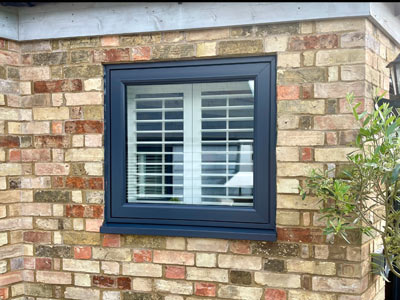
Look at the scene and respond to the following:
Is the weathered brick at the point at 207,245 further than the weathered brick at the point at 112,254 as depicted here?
No

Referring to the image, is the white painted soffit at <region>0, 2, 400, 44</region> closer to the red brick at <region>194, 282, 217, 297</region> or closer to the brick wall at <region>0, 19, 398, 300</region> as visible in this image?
the brick wall at <region>0, 19, 398, 300</region>

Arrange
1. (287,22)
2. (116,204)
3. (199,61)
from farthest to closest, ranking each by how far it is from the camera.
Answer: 1. (116,204)
2. (199,61)
3. (287,22)

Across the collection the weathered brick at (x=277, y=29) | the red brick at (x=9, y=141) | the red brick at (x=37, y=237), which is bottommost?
the red brick at (x=37, y=237)

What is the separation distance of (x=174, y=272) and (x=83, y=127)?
1.14m

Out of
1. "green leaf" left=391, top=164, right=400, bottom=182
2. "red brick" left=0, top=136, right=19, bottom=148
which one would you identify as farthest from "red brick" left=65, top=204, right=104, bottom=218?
"green leaf" left=391, top=164, right=400, bottom=182

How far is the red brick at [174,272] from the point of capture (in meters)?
2.61

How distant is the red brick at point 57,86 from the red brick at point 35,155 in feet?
1.37

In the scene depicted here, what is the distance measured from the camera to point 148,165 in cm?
279

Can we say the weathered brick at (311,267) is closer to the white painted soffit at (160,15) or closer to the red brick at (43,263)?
the white painted soffit at (160,15)

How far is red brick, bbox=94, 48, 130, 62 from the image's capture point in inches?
105

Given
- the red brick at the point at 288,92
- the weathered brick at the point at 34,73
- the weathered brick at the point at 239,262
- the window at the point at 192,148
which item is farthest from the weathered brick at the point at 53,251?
the red brick at the point at 288,92

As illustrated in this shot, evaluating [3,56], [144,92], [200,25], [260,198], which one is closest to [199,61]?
[200,25]

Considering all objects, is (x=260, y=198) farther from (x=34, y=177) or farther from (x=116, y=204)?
(x=34, y=177)

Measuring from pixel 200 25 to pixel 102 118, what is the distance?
889 mm
